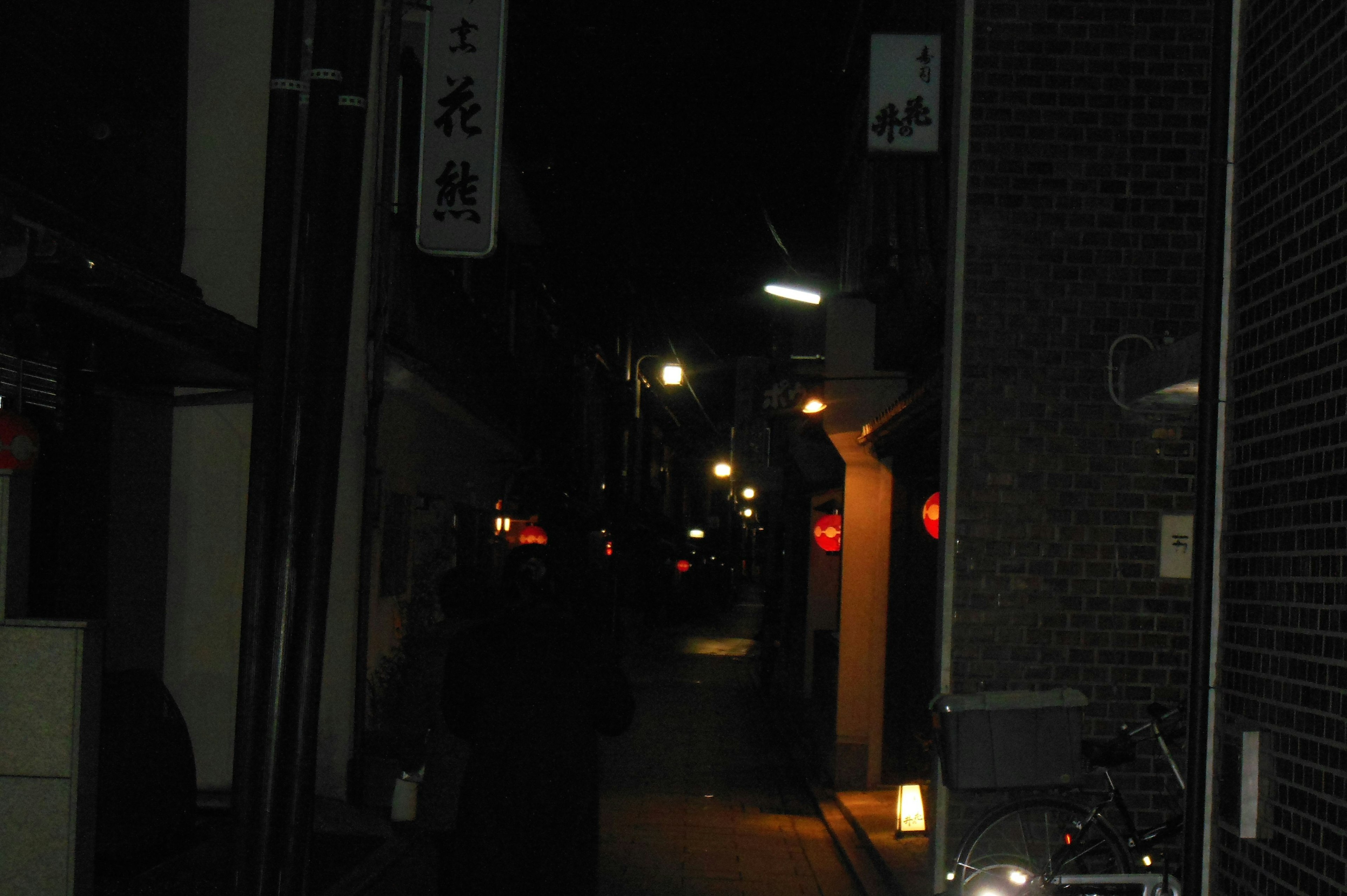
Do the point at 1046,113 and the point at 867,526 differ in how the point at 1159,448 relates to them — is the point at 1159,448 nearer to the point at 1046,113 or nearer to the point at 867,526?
the point at 1046,113

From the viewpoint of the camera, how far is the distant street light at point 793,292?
1325cm

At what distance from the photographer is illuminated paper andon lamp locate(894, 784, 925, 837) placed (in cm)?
891

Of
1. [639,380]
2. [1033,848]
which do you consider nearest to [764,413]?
[1033,848]

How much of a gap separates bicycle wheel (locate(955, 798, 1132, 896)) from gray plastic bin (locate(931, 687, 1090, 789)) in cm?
31

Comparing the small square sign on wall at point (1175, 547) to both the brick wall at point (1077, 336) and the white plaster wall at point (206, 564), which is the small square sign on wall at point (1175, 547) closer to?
the brick wall at point (1077, 336)

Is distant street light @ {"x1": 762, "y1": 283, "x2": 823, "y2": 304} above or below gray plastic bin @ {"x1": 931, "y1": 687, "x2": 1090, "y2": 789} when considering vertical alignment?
above

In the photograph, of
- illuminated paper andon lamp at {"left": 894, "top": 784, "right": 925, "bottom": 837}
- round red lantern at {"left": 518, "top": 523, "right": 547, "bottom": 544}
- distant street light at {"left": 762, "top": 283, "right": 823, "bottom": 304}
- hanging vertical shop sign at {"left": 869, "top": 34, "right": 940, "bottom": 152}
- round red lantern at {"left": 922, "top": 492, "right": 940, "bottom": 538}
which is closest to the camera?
hanging vertical shop sign at {"left": 869, "top": 34, "right": 940, "bottom": 152}

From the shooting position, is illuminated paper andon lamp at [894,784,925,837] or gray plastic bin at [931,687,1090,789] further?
illuminated paper andon lamp at [894,784,925,837]

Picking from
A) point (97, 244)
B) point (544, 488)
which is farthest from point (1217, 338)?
point (544, 488)

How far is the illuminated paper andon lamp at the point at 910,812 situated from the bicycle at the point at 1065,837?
7.94 ft

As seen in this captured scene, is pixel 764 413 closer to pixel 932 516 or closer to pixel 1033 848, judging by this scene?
pixel 932 516

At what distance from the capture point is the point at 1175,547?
6.91 m

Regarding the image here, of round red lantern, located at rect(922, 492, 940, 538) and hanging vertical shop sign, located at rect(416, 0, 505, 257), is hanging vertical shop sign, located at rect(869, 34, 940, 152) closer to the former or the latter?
round red lantern, located at rect(922, 492, 940, 538)

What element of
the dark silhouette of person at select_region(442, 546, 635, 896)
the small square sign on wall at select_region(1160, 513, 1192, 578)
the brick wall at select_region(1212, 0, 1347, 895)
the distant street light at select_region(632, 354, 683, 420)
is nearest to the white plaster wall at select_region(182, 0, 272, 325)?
the dark silhouette of person at select_region(442, 546, 635, 896)
